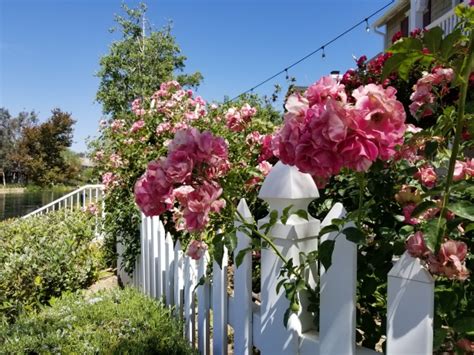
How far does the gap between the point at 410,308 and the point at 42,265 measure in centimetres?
322

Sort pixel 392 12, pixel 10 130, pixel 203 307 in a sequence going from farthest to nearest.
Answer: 1. pixel 10 130
2. pixel 392 12
3. pixel 203 307

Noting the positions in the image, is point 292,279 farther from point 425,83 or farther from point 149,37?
point 149,37

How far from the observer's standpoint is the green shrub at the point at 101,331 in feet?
5.48

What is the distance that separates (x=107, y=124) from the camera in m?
4.43

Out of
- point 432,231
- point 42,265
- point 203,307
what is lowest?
point 42,265

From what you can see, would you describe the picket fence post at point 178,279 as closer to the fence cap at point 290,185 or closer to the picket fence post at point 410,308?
the fence cap at point 290,185

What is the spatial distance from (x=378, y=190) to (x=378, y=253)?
0.59ft

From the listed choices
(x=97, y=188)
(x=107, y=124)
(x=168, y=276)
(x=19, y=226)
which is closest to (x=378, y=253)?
(x=168, y=276)

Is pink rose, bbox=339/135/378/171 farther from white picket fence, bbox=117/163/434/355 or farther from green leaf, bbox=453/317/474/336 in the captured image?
green leaf, bbox=453/317/474/336

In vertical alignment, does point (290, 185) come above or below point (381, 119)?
below

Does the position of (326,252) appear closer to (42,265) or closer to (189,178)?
(189,178)

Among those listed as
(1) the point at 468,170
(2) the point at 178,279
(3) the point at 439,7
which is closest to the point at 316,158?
(1) the point at 468,170

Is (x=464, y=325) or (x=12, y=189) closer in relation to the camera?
(x=464, y=325)

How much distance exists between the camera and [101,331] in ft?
5.94
